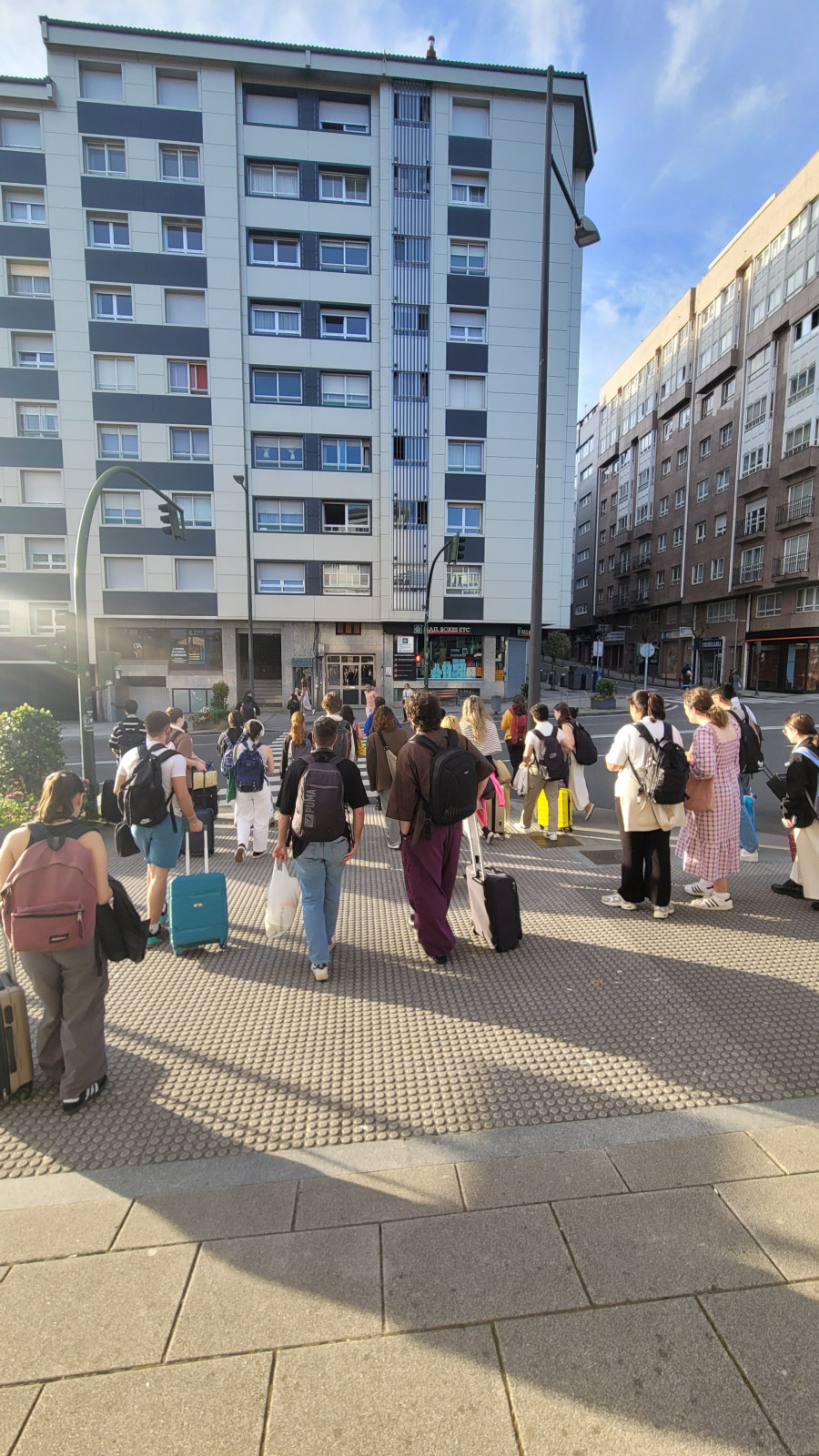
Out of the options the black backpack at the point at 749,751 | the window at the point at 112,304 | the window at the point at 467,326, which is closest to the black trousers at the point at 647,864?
the black backpack at the point at 749,751

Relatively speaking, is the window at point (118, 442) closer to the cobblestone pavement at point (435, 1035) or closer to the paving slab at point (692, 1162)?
the cobblestone pavement at point (435, 1035)

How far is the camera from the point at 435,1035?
13.0 feet

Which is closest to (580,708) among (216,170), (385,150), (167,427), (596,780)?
(596,780)

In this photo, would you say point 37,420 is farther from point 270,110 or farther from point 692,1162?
point 692,1162

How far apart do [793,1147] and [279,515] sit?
1185 inches

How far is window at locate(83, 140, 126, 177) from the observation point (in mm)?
26812

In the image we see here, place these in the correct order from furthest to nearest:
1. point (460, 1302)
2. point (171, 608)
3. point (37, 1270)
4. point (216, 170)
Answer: point (171, 608), point (216, 170), point (37, 1270), point (460, 1302)

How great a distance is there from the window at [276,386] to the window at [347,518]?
4.66 meters

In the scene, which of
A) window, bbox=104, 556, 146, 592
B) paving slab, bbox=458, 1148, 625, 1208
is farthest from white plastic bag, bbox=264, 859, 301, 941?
window, bbox=104, 556, 146, 592

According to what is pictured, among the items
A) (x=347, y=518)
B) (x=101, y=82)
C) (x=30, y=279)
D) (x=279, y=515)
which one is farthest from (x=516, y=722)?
(x=101, y=82)

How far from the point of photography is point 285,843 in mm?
→ 4672

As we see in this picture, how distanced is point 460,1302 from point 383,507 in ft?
99.2

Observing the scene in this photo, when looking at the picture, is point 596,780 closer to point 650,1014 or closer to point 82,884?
point 650,1014

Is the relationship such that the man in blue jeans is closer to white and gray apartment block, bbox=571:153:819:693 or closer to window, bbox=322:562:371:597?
window, bbox=322:562:371:597
